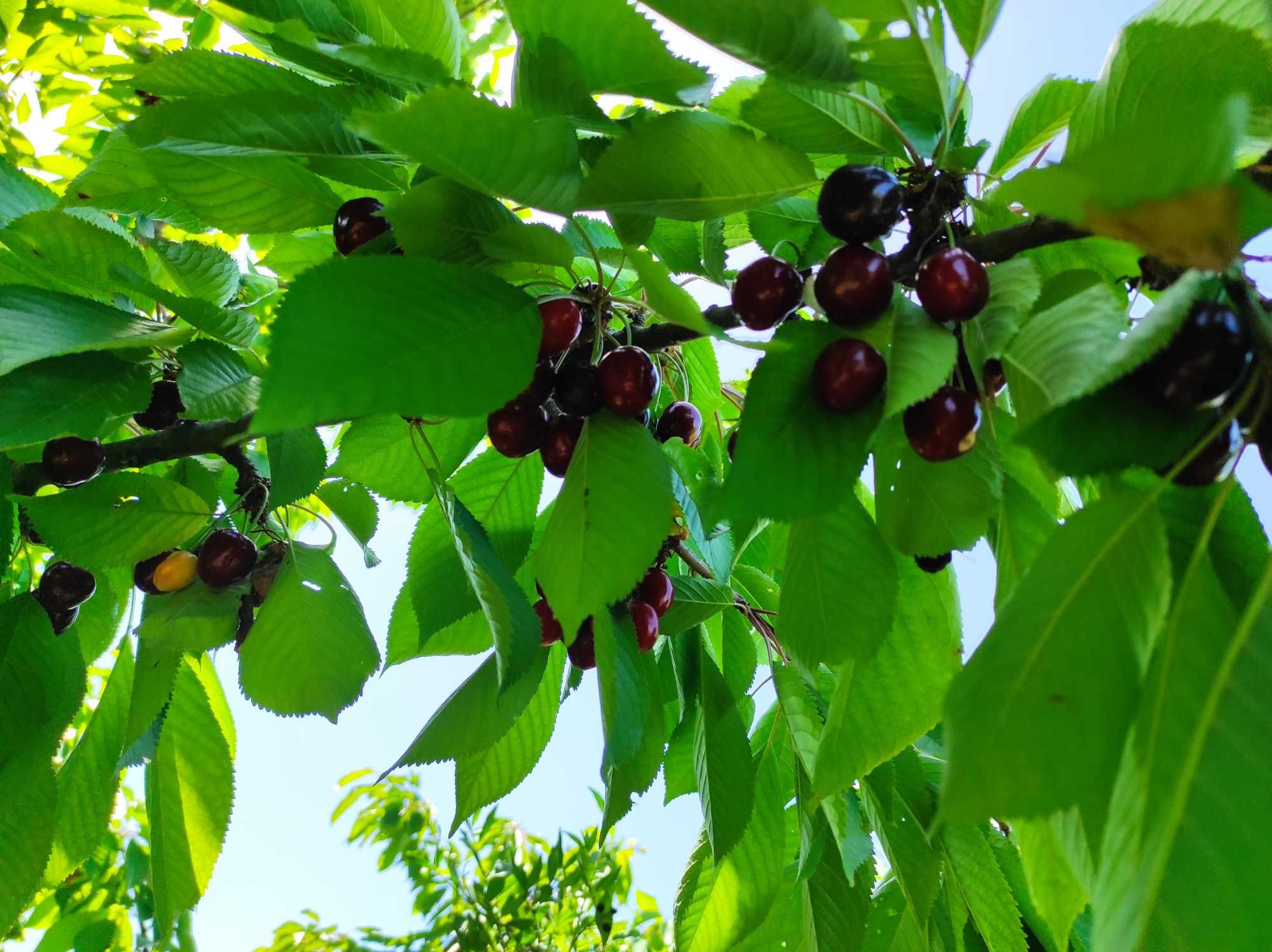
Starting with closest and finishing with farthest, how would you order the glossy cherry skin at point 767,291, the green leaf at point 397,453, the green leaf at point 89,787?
the glossy cherry skin at point 767,291 → the green leaf at point 397,453 → the green leaf at point 89,787

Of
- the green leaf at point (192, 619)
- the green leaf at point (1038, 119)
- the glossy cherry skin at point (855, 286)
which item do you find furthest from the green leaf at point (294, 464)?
the green leaf at point (1038, 119)

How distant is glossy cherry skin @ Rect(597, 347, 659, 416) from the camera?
56cm

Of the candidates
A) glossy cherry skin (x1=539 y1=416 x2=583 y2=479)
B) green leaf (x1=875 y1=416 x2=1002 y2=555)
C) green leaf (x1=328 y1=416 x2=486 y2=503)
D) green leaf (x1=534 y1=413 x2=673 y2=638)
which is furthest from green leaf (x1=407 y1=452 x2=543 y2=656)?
green leaf (x1=875 y1=416 x2=1002 y2=555)

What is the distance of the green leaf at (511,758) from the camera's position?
82 cm

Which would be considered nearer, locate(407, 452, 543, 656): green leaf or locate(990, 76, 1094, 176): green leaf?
locate(990, 76, 1094, 176): green leaf

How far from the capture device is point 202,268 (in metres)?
0.82

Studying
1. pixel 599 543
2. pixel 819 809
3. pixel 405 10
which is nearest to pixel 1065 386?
pixel 599 543

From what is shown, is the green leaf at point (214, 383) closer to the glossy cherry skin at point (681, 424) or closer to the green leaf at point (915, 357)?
the glossy cherry skin at point (681, 424)

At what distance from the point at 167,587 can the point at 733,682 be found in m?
0.58

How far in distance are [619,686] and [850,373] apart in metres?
0.24

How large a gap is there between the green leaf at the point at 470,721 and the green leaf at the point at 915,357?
1.30ft

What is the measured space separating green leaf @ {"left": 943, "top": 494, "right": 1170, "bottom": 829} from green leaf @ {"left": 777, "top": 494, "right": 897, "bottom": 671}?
7.4 inches

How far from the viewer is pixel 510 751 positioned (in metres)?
0.84

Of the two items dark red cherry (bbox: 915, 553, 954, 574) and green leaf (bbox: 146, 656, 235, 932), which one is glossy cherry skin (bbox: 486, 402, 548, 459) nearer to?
dark red cherry (bbox: 915, 553, 954, 574)
